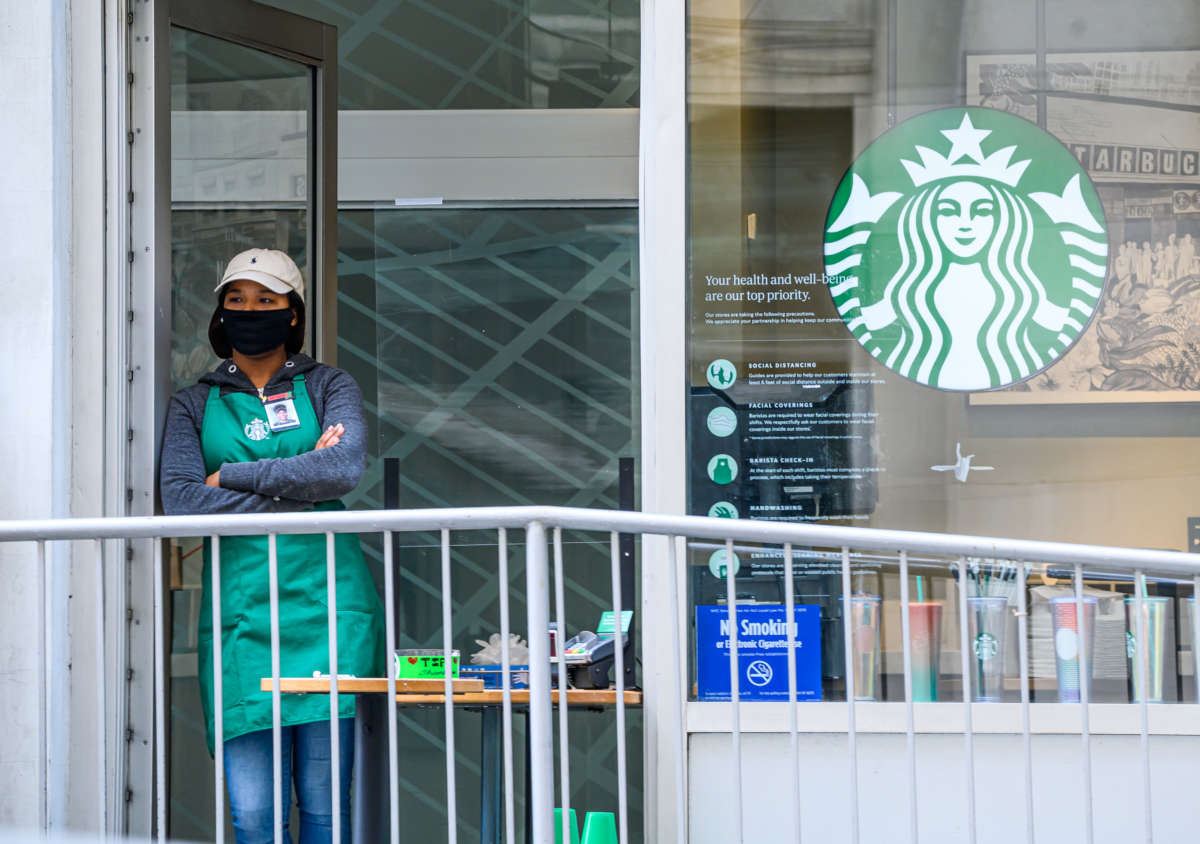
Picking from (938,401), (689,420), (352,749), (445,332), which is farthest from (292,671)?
(445,332)

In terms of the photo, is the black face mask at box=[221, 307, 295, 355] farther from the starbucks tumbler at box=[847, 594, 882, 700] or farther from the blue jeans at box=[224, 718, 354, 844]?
the starbucks tumbler at box=[847, 594, 882, 700]

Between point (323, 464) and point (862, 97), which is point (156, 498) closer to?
point (323, 464)

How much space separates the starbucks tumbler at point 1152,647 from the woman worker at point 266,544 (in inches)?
67.6

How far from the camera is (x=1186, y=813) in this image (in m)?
2.89

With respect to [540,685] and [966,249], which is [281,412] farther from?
[966,249]

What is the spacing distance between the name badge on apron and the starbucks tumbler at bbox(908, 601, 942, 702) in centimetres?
150

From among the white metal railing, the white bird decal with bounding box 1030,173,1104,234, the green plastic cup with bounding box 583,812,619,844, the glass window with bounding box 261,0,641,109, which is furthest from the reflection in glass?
the white bird decal with bounding box 1030,173,1104,234

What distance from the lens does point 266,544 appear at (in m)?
3.04

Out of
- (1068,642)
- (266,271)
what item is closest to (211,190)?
(266,271)

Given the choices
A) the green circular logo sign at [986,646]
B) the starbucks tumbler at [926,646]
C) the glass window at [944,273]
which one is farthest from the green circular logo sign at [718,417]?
the green circular logo sign at [986,646]

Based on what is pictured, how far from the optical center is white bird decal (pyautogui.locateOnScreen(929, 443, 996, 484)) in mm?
3098

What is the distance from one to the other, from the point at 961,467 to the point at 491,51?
3070 mm

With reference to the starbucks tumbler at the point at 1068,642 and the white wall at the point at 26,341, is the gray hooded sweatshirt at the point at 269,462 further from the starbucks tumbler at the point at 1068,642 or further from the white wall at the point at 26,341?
the starbucks tumbler at the point at 1068,642

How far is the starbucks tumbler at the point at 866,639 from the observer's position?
302cm
